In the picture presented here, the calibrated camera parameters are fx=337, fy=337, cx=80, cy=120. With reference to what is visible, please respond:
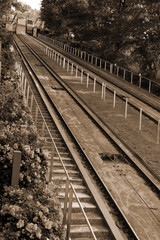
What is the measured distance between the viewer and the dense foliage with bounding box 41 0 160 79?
31277mm

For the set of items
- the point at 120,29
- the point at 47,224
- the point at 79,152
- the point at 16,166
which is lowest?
the point at 79,152

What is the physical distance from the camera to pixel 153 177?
444 inches

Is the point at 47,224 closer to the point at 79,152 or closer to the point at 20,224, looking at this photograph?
the point at 20,224

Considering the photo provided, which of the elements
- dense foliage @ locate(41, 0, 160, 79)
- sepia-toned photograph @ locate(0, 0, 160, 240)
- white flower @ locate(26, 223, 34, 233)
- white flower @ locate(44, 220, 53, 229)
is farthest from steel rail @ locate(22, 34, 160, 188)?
dense foliage @ locate(41, 0, 160, 79)

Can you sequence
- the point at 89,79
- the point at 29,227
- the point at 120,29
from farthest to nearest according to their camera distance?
the point at 120,29, the point at 89,79, the point at 29,227

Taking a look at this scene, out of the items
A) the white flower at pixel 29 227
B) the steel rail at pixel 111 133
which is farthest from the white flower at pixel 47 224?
the steel rail at pixel 111 133

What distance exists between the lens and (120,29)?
3531 centimetres

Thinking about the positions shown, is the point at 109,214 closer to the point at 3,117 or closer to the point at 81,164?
the point at 81,164

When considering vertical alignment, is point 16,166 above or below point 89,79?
below

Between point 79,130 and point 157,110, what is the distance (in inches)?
279

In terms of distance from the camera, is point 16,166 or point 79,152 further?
point 79,152

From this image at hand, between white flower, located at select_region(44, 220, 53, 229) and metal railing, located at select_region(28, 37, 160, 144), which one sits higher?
metal railing, located at select_region(28, 37, 160, 144)

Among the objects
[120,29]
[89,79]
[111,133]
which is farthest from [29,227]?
[120,29]

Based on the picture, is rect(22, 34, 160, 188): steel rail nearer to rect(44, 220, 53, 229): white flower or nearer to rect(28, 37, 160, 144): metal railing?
rect(28, 37, 160, 144): metal railing
